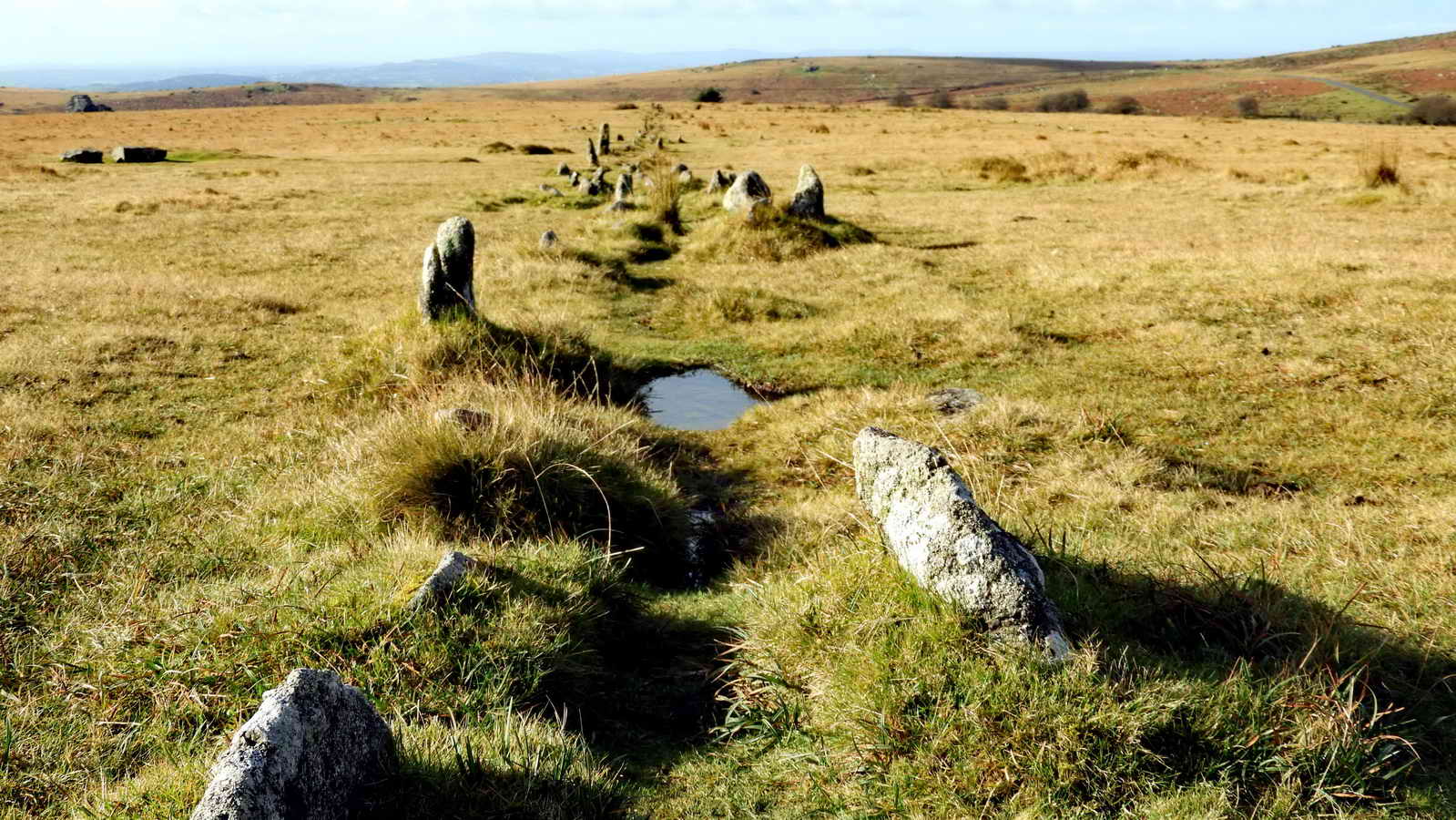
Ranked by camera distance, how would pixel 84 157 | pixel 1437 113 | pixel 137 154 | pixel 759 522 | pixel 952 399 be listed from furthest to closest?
pixel 1437 113
pixel 137 154
pixel 84 157
pixel 952 399
pixel 759 522

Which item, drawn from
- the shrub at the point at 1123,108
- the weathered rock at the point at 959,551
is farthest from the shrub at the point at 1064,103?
the weathered rock at the point at 959,551

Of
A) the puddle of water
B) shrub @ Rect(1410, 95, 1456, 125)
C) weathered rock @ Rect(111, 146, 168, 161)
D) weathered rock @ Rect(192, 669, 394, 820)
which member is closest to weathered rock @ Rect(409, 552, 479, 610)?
weathered rock @ Rect(192, 669, 394, 820)

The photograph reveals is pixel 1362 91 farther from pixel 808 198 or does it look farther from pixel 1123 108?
pixel 808 198

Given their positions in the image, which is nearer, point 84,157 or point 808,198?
point 808,198

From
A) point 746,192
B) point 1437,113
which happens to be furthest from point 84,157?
point 1437,113

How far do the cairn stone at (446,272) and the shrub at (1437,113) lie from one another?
66078 mm

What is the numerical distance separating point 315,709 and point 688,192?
20.1 meters

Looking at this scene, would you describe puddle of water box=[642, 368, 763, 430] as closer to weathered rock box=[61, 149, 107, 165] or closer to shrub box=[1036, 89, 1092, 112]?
weathered rock box=[61, 149, 107, 165]

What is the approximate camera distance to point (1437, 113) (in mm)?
57562

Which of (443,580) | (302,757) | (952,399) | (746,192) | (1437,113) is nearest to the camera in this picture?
(302,757)

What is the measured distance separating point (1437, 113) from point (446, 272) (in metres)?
67.9

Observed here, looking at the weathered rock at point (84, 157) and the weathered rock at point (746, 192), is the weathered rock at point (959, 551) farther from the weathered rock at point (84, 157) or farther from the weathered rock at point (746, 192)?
the weathered rock at point (84, 157)

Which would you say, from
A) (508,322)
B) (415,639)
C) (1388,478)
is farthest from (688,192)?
(415,639)

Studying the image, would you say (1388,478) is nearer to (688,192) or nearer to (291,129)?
(688,192)
